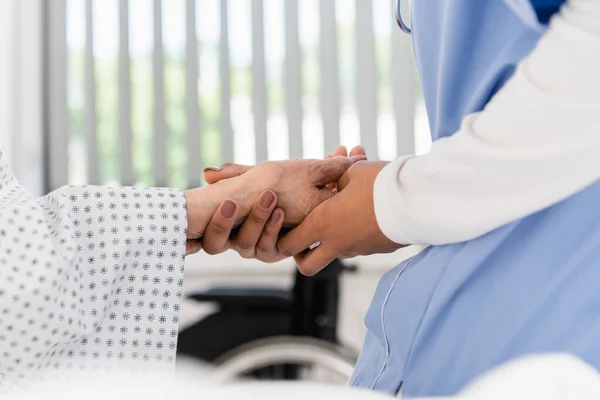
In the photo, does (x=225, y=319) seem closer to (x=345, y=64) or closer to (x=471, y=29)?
(x=345, y=64)

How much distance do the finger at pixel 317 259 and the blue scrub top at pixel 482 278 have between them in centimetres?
12

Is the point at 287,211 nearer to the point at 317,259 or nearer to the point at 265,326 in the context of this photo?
the point at 317,259

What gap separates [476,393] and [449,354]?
385mm

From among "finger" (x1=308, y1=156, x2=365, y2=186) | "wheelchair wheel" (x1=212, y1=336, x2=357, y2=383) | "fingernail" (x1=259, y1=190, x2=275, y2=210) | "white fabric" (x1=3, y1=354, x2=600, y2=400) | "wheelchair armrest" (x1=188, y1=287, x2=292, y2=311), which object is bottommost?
"wheelchair wheel" (x1=212, y1=336, x2=357, y2=383)

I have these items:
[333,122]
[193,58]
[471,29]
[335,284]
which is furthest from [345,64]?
[471,29]

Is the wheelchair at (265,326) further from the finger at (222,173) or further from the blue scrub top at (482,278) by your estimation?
the blue scrub top at (482,278)

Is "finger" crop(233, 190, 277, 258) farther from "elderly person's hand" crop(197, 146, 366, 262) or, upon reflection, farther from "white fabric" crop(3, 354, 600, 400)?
"white fabric" crop(3, 354, 600, 400)

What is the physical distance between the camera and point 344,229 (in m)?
0.89

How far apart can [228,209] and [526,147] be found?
1.49 ft

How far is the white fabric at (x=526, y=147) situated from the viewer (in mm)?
677

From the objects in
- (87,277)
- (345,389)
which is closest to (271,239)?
(87,277)

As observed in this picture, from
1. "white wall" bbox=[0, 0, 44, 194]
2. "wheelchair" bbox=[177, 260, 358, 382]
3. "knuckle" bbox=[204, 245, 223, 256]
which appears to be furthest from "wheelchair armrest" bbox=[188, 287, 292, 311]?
"knuckle" bbox=[204, 245, 223, 256]

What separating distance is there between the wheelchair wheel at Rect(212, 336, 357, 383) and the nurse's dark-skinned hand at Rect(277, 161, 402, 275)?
138 centimetres

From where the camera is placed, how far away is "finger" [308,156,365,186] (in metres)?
1.09
